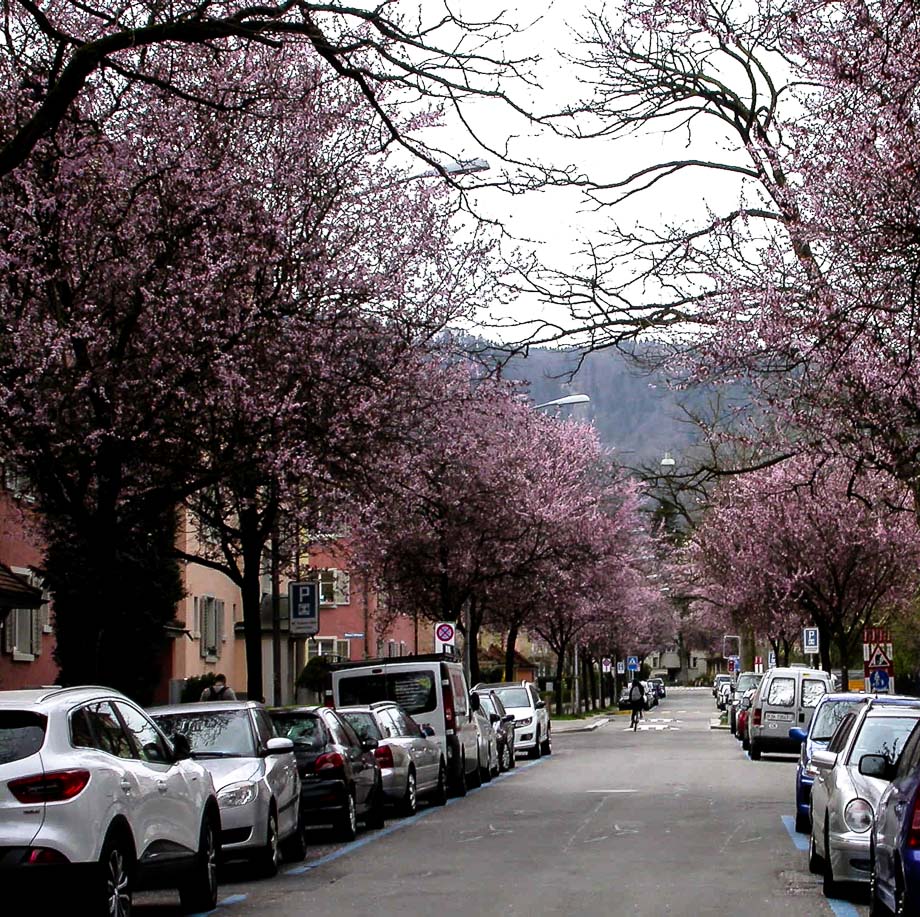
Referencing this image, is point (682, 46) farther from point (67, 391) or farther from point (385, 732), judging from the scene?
point (385, 732)

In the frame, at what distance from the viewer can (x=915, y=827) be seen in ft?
30.9

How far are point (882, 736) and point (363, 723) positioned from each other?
32.3 ft

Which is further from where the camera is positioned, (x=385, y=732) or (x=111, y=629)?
(x=385, y=732)

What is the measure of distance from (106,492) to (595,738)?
37154 millimetres

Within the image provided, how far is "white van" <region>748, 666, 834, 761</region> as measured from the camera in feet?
123

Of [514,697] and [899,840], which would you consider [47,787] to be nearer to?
[899,840]

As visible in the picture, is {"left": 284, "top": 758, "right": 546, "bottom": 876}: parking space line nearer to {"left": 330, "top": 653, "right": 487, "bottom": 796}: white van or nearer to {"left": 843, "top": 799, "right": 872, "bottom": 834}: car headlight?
{"left": 330, "top": 653, "right": 487, "bottom": 796}: white van

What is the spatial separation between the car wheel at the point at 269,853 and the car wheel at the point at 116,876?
4532 mm

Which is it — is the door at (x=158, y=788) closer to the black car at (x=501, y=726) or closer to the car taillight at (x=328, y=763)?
the car taillight at (x=328, y=763)

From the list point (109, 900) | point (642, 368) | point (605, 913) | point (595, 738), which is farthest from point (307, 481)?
point (595, 738)

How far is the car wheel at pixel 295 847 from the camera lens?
1712cm

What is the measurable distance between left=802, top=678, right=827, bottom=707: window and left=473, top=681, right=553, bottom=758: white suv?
22.3ft

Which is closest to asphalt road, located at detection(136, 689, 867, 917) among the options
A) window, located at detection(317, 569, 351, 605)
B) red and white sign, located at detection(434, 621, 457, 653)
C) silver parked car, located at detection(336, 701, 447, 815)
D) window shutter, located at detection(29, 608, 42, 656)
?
silver parked car, located at detection(336, 701, 447, 815)

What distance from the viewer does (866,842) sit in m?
12.8
